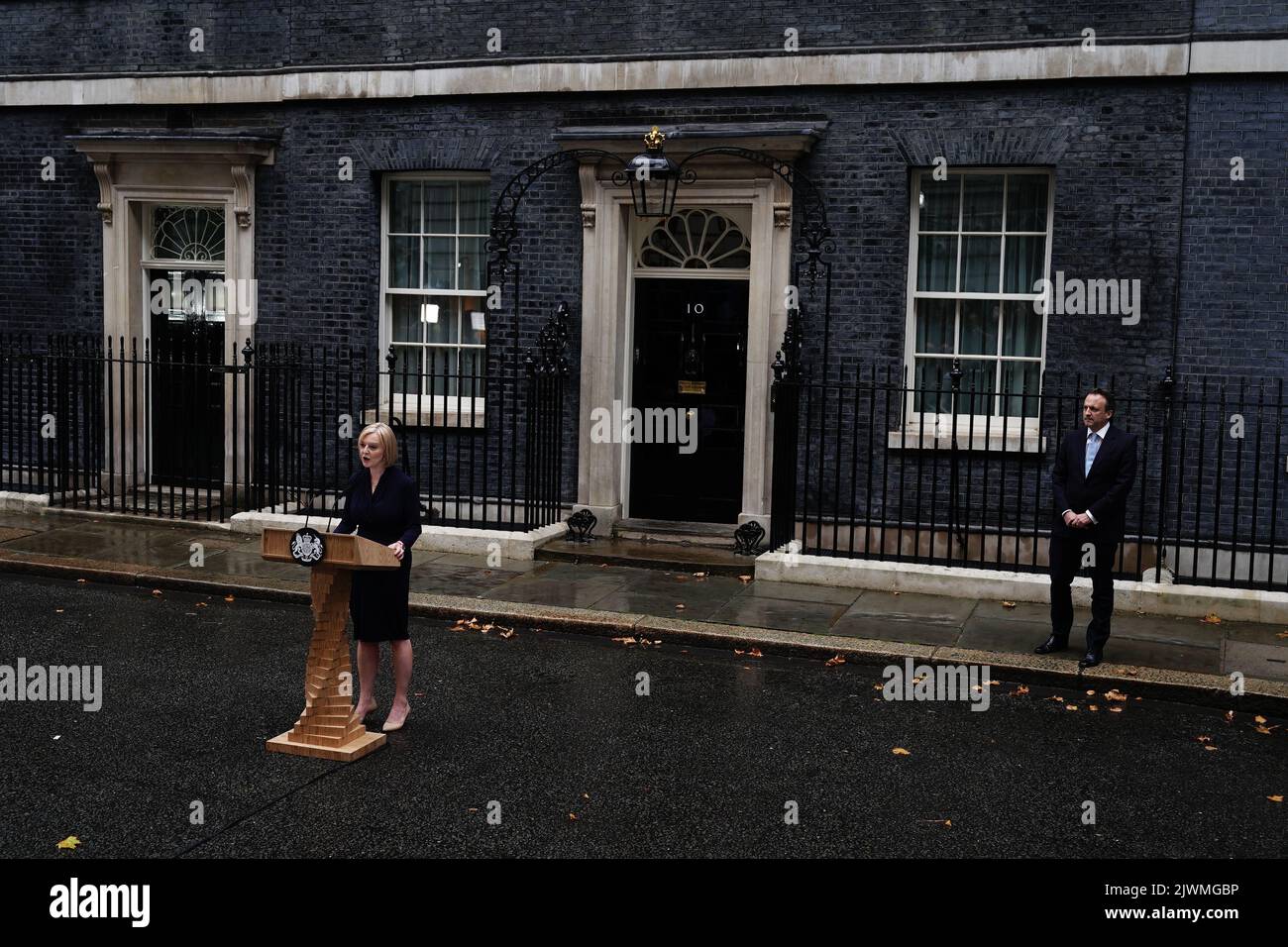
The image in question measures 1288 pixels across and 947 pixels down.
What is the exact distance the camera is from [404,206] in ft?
45.8

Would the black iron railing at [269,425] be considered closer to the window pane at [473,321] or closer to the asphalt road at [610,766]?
the window pane at [473,321]

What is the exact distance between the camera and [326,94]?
13.8 m

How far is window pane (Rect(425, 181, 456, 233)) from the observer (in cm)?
1379

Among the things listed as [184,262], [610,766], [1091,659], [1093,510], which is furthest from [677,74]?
[610,766]

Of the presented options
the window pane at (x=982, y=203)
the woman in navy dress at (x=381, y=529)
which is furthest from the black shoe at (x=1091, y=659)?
the window pane at (x=982, y=203)

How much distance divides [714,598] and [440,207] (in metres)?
5.43

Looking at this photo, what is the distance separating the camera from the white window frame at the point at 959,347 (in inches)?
470

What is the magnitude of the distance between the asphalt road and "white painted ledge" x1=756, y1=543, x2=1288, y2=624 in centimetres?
209

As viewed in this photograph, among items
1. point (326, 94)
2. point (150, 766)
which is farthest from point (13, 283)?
point (150, 766)

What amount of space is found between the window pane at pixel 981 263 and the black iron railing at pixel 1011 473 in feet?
3.03

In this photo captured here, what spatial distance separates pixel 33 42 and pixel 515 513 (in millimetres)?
7569

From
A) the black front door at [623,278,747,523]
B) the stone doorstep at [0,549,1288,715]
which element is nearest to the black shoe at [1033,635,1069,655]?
the stone doorstep at [0,549,1288,715]

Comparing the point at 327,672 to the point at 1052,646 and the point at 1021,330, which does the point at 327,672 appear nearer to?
the point at 1052,646

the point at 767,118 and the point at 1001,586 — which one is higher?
the point at 767,118
